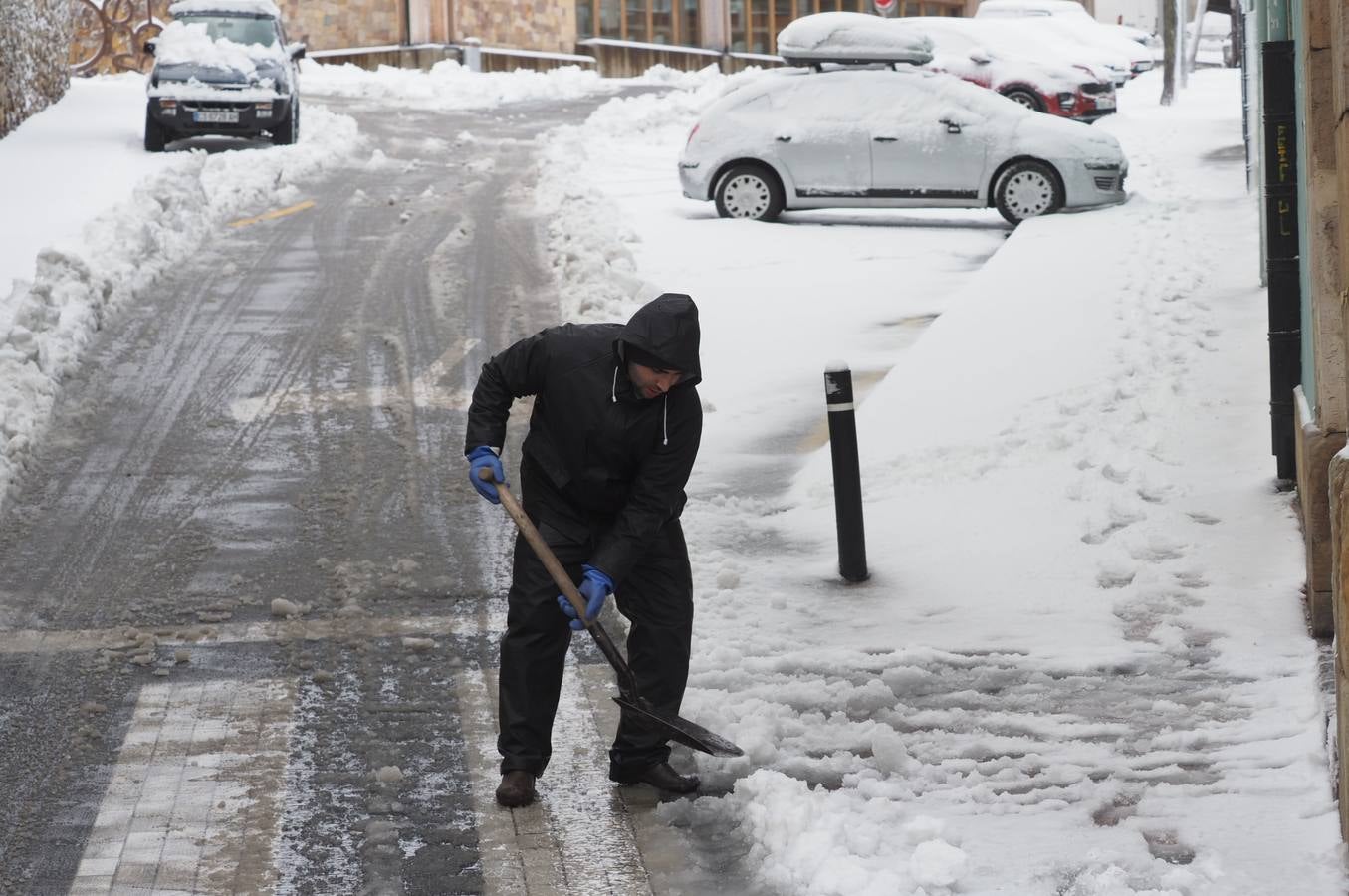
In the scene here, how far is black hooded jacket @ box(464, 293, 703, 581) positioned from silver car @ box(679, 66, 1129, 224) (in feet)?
39.9

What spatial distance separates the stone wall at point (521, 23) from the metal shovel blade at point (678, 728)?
1442 inches

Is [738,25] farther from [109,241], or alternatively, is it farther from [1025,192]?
[109,241]


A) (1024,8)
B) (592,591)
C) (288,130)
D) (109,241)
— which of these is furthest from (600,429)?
(1024,8)

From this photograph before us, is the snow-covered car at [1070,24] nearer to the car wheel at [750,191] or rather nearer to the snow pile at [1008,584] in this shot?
the car wheel at [750,191]

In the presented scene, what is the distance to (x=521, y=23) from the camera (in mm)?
41500

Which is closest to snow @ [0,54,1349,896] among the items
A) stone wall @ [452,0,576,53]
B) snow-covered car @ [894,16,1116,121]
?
snow-covered car @ [894,16,1116,121]

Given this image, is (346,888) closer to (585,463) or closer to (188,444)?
(585,463)

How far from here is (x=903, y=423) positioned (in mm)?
9672

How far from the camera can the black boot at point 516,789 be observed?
5.29 metres

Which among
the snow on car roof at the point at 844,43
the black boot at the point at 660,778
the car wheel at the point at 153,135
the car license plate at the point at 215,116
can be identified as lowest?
the black boot at the point at 660,778

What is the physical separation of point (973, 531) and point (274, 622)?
3.06 m

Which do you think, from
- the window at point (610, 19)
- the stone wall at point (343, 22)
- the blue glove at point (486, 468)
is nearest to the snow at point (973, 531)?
the blue glove at point (486, 468)

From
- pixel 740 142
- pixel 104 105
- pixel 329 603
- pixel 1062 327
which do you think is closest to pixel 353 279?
pixel 740 142

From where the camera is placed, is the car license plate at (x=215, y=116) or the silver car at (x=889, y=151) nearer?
the silver car at (x=889, y=151)
